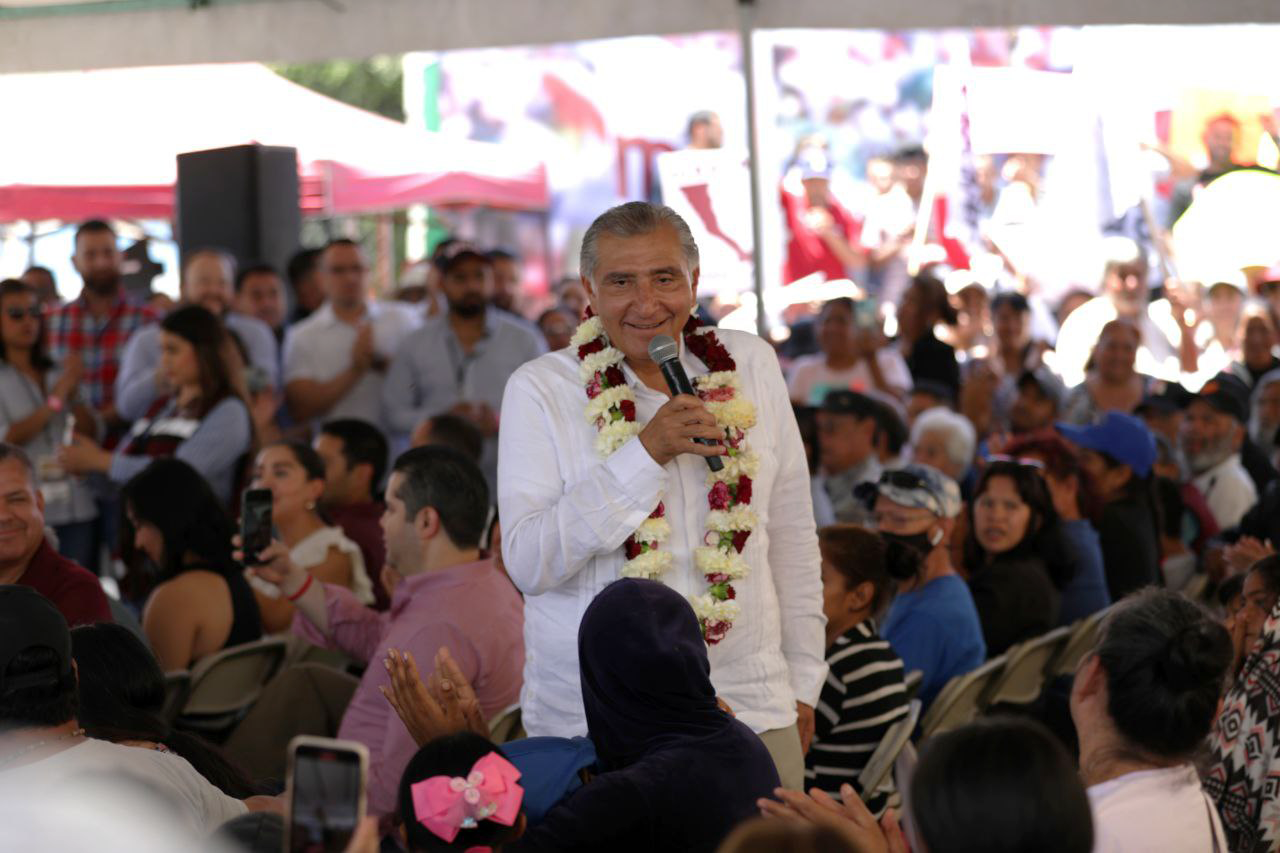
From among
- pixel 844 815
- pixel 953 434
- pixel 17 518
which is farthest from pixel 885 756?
Result: pixel 953 434

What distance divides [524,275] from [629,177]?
1759 millimetres

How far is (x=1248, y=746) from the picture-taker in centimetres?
325

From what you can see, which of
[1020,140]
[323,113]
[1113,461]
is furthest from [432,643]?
[323,113]

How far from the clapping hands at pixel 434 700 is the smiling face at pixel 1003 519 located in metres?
2.74

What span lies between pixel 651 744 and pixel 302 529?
2888 mm

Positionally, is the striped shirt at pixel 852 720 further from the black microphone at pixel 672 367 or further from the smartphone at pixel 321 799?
the smartphone at pixel 321 799

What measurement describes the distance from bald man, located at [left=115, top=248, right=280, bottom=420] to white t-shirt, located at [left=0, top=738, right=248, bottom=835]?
14.0ft

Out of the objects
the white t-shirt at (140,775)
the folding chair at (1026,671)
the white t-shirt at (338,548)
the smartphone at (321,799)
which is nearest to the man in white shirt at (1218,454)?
the folding chair at (1026,671)

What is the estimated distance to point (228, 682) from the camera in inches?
177

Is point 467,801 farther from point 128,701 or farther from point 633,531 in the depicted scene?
point 128,701

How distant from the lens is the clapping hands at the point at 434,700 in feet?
9.36

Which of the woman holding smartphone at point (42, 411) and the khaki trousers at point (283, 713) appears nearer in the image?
the khaki trousers at point (283, 713)

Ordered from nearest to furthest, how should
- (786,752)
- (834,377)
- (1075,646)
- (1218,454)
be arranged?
(786,752) → (1075,646) → (1218,454) → (834,377)

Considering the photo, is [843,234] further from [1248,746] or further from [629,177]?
[1248,746]
